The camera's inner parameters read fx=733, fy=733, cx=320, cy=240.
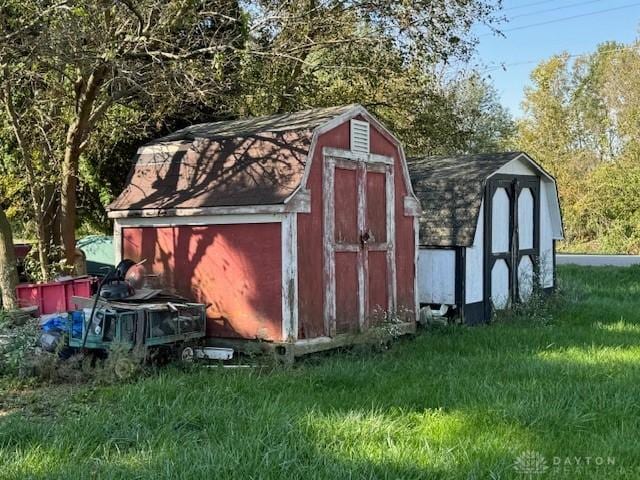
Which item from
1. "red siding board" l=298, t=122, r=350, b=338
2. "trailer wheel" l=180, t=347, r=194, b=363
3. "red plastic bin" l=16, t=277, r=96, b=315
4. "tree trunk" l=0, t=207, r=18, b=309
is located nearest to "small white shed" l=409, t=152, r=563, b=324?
"red siding board" l=298, t=122, r=350, b=338

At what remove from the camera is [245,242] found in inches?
322

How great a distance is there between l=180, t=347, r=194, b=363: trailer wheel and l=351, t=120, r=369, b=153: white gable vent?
3.11 meters

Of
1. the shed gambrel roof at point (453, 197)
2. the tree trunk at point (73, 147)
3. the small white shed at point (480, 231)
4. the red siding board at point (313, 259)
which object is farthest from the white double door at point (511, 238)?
the tree trunk at point (73, 147)

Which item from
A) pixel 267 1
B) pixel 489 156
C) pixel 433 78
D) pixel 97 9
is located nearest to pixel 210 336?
pixel 97 9

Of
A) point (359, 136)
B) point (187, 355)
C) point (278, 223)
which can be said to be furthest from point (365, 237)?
point (187, 355)

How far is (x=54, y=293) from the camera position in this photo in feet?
29.5

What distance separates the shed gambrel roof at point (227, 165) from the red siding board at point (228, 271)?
355 millimetres

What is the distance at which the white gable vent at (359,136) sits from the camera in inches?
356

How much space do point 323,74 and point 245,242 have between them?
6629mm

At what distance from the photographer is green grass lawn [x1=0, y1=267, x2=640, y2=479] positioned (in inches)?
174

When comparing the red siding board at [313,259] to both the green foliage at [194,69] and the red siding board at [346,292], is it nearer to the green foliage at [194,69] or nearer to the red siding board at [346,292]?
the red siding board at [346,292]

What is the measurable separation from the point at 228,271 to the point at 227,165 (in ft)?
4.35

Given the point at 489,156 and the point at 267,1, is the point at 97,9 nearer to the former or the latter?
the point at 267,1

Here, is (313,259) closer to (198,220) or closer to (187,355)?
(198,220)
